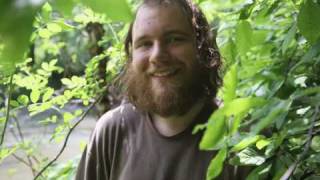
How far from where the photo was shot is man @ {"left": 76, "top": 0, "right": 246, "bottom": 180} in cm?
142

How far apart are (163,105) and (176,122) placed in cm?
6

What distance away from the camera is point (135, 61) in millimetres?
1520

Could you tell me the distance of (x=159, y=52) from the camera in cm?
142

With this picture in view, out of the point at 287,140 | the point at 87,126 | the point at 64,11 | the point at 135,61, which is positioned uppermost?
the point at 64,11

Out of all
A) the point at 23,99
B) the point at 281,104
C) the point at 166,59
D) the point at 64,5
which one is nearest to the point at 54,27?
the point at 23,99

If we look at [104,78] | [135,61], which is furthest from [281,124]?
[104,78]

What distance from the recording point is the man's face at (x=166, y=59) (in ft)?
4.69

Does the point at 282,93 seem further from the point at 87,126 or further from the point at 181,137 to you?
the point at 87,126

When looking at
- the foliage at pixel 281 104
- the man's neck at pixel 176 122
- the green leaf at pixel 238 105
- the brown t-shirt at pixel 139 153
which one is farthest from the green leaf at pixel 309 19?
the man's neck at pixel 176 122

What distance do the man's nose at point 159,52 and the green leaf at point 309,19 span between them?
53 cm

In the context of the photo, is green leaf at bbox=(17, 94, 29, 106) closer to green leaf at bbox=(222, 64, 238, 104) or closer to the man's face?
the man's face

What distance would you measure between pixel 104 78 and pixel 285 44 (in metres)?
1.22

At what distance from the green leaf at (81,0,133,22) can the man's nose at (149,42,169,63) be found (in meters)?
0.96

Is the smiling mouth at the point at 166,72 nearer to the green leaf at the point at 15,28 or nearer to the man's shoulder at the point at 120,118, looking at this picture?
the man's shoulder at the point at 120,118
